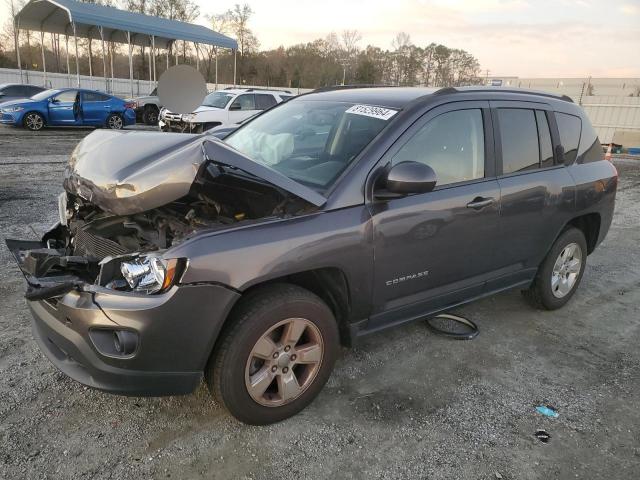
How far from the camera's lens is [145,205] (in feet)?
8.19

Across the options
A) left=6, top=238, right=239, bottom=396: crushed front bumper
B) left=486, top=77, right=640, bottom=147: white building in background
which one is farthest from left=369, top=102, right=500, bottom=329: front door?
left=486, top=77, right=640, bottom=147: white building in background

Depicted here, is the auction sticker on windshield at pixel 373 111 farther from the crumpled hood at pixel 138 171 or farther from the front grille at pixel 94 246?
the front grille at pixel 94 246

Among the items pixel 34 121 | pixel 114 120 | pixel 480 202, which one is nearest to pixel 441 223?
pixel 480 202

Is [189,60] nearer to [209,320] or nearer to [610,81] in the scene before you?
[610,81]

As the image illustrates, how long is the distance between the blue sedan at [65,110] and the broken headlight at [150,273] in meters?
16.3

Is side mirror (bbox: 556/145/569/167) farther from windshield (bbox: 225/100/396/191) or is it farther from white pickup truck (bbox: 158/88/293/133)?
white pickup truck (bbox: 158/88/293/133)

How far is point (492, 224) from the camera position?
340 centimetres

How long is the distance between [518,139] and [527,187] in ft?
1.22

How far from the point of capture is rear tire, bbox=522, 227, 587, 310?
4168mm

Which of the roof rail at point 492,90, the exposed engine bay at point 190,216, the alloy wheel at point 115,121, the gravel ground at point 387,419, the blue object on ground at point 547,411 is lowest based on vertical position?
the blue object on ground at point 547,411

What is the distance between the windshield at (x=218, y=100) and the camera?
14820 millimetres

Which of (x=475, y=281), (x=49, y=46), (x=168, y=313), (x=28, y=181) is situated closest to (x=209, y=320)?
(x=168, y=313)

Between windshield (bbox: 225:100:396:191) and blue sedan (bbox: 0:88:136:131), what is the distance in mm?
15036

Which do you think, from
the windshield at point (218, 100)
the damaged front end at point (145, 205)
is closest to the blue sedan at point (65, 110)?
the windshield at point (218, 100)
